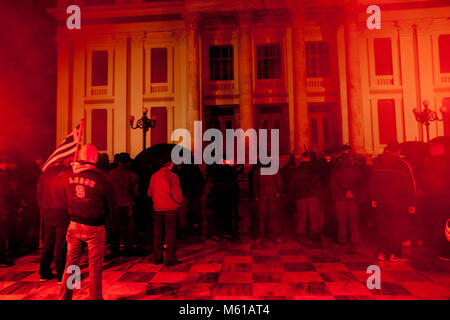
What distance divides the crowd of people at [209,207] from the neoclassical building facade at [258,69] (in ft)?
34.4

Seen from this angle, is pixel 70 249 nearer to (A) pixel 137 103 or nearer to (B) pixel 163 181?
(B) pixel 163 181

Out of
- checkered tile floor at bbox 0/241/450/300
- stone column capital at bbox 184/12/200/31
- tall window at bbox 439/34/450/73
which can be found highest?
stone column capital at bbox 184/12/200/31

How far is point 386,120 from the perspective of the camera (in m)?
17.8

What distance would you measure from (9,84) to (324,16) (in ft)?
57.8

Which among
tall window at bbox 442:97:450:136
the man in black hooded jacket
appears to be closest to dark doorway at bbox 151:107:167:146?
the man in black hooded jacket

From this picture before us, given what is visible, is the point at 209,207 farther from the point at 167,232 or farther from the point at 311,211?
the point at 311,211

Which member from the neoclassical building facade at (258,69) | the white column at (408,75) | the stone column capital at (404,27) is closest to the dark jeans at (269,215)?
the neoclassical building facade at (258,69)

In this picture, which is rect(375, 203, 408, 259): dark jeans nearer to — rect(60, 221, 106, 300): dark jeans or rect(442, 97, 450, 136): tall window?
rect(60, 221, 106, 300): dark jeans

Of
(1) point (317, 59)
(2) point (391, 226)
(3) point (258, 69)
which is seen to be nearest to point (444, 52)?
(1) point (317, 59)

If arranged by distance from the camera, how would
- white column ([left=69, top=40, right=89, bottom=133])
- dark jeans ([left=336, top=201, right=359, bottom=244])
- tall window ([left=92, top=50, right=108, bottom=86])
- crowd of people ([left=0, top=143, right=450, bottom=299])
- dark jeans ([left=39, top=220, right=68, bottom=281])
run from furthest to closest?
tall window ([left=92, top=50, right=108, bottom=86]) → white column ([left=69, top=40, right=89, bottom=133]) → dark jeans ([left=336, top=201, right=359, bottom=244]) → dark jeans ([left=39, top=220, right=68, bottom=281]) → crowd of people ([left=0, top=143, right=450, bottom=299])

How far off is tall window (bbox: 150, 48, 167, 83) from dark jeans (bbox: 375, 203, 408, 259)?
16.5 meters

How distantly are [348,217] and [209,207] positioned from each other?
A: 312 cm

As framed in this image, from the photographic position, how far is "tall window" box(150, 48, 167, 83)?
1903 cm

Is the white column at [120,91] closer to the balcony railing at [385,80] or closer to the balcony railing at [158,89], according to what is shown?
the balcony railing at [158,89]
